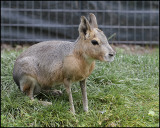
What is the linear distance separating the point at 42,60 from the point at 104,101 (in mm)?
1236

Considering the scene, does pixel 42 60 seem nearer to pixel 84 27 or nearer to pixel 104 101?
pixel 84 27

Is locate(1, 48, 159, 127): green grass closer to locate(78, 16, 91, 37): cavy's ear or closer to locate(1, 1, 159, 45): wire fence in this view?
locate(78, 16, 91, 37): cavy's ear

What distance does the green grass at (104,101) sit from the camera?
14.3 ft

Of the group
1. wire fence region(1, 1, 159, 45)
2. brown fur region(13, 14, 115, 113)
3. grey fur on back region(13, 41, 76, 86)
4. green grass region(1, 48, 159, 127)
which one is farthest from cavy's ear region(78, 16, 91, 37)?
wire fence region(1, 1, 159, 45)

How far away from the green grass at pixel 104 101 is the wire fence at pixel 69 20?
2703 mm

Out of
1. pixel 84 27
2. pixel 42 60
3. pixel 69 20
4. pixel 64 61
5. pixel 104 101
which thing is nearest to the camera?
pixel 84 27

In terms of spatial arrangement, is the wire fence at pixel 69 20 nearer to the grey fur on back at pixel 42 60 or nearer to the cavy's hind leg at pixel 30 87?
the grey fur on back at pixel 42 60

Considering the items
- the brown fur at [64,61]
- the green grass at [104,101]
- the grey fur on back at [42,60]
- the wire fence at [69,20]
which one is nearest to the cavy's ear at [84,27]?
Answer: the brown fur at [64,61]

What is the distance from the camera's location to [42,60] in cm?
493

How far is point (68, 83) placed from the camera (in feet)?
15.0

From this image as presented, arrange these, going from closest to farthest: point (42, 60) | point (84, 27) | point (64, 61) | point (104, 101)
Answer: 1. point (84, 27)
2. point (64, 61)
3. point (42, 60)
4. point (104, 101)

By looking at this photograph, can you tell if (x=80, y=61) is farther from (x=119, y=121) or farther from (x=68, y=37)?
(x=68, y=37)

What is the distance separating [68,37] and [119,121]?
18.0ft

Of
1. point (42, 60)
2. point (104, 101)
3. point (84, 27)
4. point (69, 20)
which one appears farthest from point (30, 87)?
point (69, 20)
